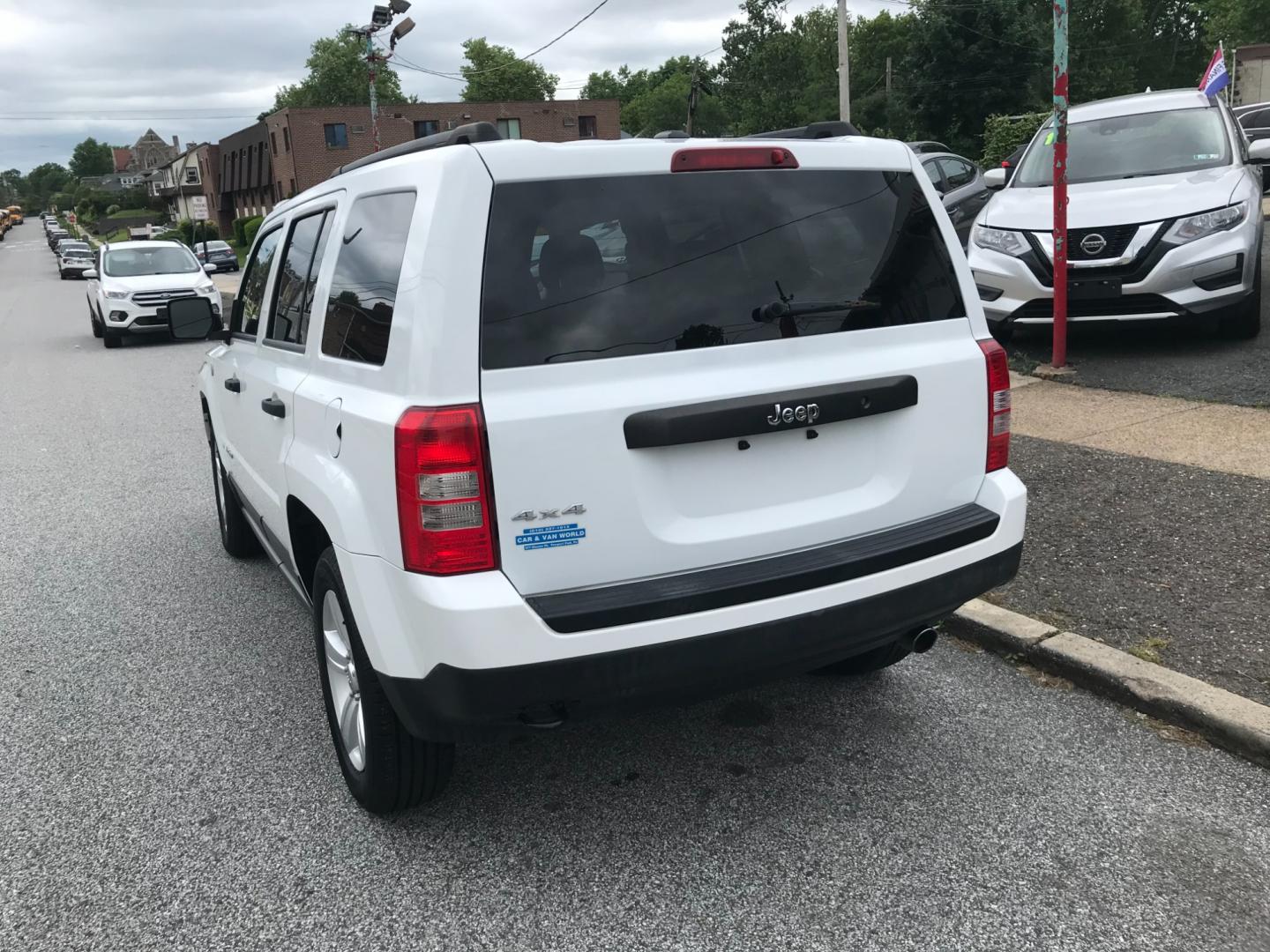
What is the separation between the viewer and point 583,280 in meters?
2.72

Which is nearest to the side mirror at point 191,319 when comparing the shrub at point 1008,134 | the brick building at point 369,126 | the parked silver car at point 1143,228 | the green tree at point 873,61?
the parked silver car at point 1143,228

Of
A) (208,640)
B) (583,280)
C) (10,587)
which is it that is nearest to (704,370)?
(583,280)

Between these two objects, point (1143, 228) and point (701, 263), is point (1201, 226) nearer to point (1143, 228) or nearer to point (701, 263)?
point (1143, 228)

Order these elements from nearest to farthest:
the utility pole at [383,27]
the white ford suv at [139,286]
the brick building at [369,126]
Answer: the white ford suv at [139,286], the utility pole at [383,27], the brick building at [369,126]

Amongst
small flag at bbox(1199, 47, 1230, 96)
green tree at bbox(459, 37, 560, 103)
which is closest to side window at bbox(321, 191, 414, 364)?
small flag at bbox(1199, 47, 1230, 96)

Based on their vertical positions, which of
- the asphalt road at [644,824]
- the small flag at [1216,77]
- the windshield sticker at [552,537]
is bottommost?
the asphalt road at [644,824]

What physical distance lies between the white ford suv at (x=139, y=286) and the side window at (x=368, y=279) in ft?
47.3

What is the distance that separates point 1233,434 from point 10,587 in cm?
705

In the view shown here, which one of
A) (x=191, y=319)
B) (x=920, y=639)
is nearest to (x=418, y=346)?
(x=920, y=639)

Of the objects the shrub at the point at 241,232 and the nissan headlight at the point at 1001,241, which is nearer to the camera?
the nissan headlight at the point at 1001,241

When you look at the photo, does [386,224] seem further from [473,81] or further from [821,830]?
[473,81]

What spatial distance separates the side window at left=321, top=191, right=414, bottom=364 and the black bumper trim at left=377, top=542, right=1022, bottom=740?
886 mm

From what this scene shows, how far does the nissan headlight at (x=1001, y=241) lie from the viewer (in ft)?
28.5

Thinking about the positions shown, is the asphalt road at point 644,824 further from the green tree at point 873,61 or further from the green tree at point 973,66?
the green tree at point 873,61
